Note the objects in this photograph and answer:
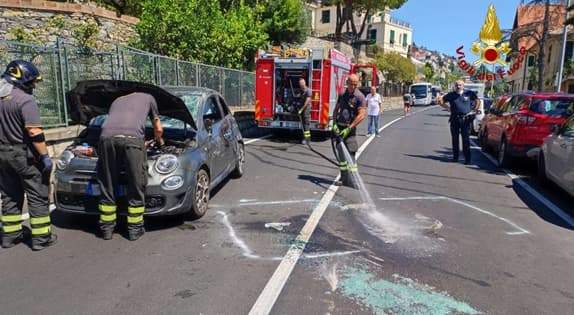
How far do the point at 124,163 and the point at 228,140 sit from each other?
8.49ft

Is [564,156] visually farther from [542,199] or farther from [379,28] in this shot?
[379,28]

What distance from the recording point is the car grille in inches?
201

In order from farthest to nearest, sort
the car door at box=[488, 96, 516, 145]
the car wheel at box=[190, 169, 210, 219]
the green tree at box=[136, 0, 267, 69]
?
the green tree at box=[136, 0, 267, 69], the car door at box=[488, 96, 516, 145], the car wheel at box=[190, 169, 210, 219]

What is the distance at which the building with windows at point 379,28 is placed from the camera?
6738 cm

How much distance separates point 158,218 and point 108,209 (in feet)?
3.13

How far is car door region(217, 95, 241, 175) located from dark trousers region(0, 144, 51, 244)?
2.76 m

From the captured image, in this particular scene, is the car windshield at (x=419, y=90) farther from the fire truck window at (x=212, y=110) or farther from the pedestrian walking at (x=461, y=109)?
the fire truck window at (x=212, y=110)

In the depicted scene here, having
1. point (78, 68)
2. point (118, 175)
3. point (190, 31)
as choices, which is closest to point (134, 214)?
point (118, 175)

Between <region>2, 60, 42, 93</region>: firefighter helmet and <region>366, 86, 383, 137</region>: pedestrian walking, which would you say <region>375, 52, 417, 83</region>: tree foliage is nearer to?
<region>366, 86, 383, 137</region>: pedestrian walking

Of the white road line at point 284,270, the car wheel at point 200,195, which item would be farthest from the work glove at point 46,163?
the white road line at point 284,270

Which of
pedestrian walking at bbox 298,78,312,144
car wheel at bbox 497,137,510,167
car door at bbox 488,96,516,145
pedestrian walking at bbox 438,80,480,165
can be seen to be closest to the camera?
car wheel at bbox 497,137,510,167

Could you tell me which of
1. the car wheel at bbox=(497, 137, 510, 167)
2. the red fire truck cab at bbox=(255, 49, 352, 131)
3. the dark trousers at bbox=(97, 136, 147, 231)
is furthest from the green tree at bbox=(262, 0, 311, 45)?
the dark trousers at bbox=(97, 136, 147, 231)

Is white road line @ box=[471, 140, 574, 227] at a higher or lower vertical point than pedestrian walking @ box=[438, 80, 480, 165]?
lower

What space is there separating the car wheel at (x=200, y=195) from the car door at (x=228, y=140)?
1.06 m
